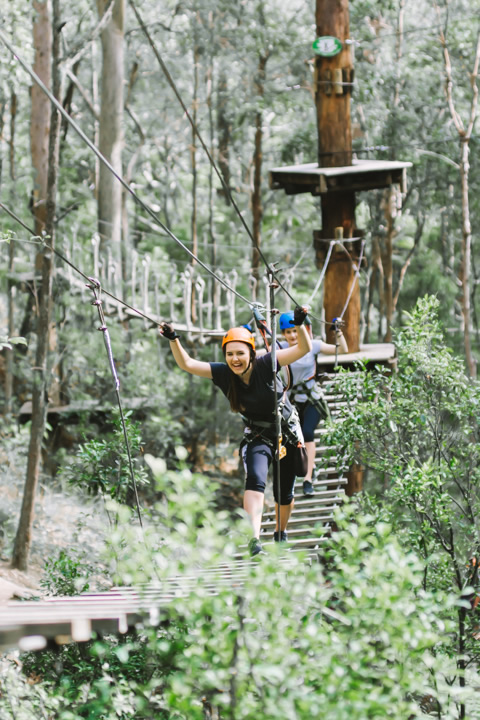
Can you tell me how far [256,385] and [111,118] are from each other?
384 inches

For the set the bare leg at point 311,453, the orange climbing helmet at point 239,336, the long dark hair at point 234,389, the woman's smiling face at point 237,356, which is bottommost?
the bare leg at point 311,453

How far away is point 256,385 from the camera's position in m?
4.16

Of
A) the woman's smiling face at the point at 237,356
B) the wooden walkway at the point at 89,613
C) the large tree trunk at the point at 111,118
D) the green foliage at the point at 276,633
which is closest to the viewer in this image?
the green foliage at the point at 276,633

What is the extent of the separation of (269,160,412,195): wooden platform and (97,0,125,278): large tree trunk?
5159 mm

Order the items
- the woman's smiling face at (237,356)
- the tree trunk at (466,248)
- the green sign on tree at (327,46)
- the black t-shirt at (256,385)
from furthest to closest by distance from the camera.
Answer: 1. the tree trunk at (466,248)
2. the green sign on tree at (327,46)
3. the black t-shirt at (256,385)
4. the woman's smiling face at (237,356)

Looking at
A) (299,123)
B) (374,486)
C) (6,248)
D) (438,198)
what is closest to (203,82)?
(299,123)

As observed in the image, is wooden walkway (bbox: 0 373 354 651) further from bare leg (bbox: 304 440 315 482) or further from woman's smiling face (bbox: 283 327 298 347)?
bare leg (bbox: 304 440 315 482)

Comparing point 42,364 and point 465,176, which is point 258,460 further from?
point 465,176

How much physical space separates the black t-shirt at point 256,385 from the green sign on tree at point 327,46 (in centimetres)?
446

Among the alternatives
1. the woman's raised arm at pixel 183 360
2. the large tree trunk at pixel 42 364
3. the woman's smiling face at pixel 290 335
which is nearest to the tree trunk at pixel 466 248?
the large tree trunk at pixel 42 364

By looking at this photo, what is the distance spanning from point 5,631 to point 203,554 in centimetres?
63

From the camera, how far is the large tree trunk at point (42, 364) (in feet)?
27.3

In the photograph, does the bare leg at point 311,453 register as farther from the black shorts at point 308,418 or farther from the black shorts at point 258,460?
the black shorts at point 258,460

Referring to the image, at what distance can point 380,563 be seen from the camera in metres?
2.57
